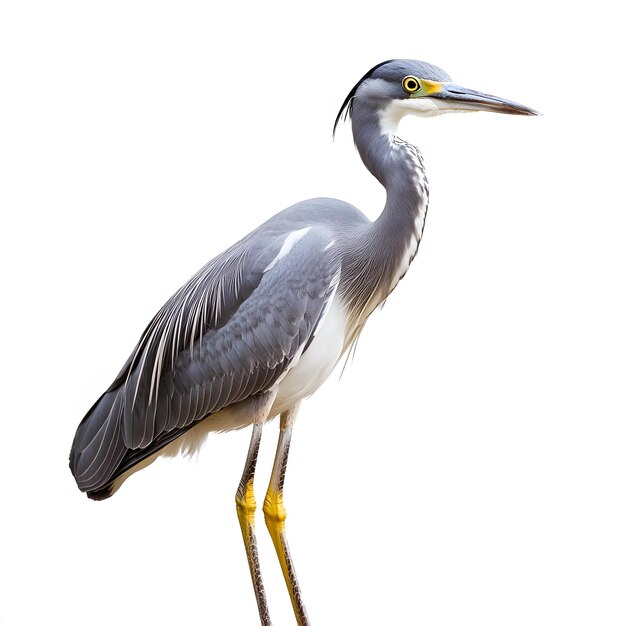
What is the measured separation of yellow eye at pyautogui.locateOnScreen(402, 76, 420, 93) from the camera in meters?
4.15

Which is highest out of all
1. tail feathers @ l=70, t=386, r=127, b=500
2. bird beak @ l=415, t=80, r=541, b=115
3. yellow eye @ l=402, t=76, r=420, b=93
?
yellow eye @ l=402, t=76, r=420, b=93

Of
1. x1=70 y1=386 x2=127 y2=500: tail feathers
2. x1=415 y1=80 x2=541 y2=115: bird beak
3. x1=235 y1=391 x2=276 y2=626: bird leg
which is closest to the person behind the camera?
x1=415 y1=80 x2=541 y2=115: bird beak

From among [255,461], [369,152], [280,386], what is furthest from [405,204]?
[255,461]

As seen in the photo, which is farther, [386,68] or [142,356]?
[142,356]

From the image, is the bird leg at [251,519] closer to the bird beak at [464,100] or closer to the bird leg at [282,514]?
the bird leg at [282,514]

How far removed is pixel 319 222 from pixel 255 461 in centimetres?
91

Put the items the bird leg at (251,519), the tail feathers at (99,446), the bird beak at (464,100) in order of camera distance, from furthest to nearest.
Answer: the tail feathers at (99,446), the bird leg at (251,519), the bird beak at (464,100)

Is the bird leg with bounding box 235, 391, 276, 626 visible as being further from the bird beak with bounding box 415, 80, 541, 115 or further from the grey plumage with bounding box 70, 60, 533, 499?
the bird beak with bounding box 415, 80, 541, 115

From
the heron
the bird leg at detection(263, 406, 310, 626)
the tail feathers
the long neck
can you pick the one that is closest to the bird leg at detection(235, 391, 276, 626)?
the heron

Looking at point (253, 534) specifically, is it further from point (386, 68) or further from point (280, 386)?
point (386, 68)

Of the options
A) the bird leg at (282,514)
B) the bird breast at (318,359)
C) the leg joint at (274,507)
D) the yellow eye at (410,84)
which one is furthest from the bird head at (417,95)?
the leg joint at (274,507)

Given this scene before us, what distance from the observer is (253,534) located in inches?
173

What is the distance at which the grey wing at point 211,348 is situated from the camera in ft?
13.6

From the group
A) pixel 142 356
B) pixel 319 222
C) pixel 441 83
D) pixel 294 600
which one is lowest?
pixel 294 600
